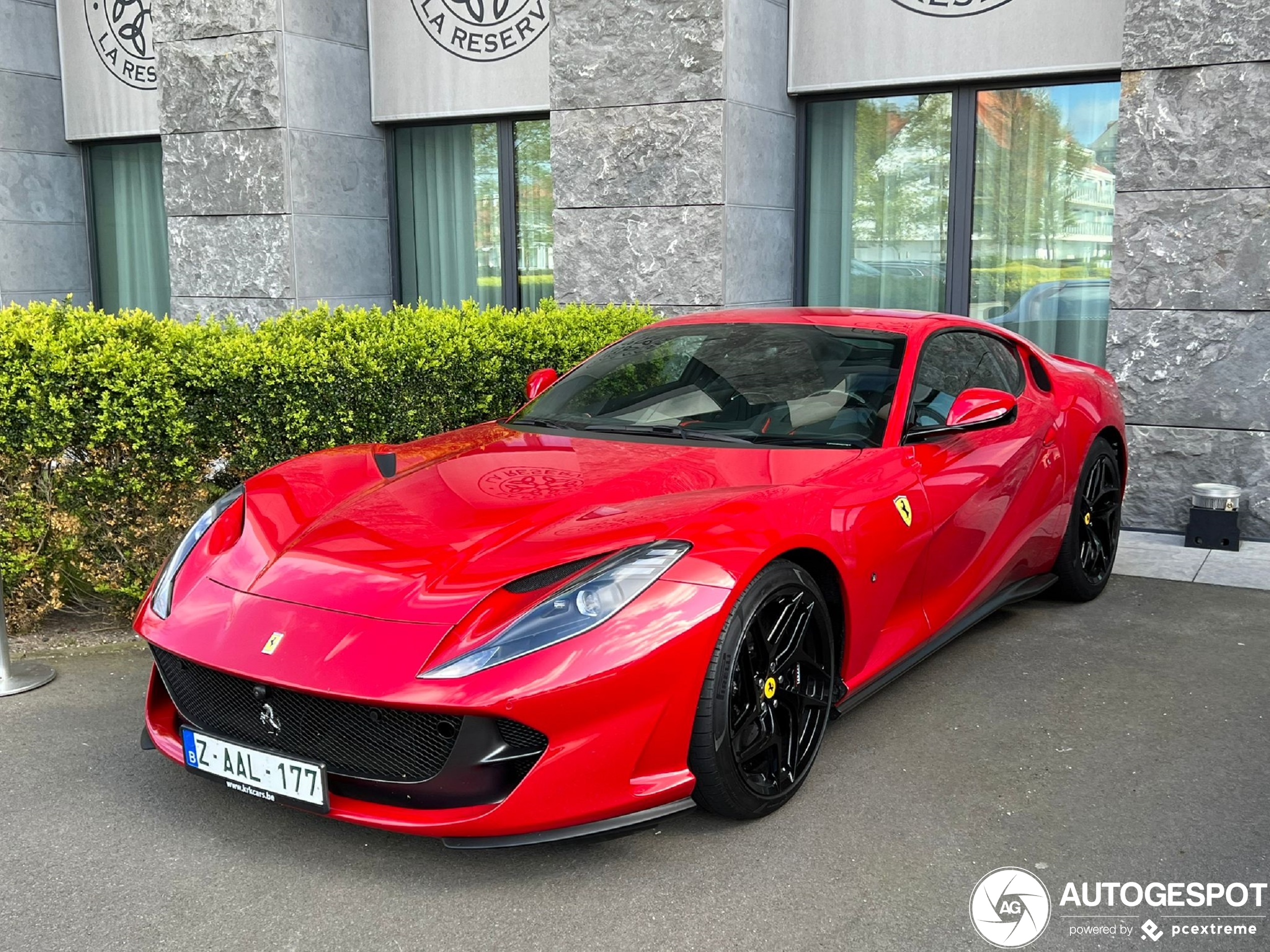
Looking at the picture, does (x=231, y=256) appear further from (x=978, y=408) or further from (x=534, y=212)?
(x=978, y=408)

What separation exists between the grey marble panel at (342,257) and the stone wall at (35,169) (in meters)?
3.41

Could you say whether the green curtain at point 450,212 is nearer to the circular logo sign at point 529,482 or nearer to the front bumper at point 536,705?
the circular logo sign at point 529,482

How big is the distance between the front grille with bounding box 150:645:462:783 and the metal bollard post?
1.84m

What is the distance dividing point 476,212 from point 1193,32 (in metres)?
5.99

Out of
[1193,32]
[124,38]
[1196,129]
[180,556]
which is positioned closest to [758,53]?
[1193,32]

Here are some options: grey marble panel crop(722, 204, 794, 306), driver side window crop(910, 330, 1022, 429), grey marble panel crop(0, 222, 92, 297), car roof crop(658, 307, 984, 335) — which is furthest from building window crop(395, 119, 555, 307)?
driver side window crop(910, 330, 1022, 429)

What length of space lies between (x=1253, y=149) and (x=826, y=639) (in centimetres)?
494

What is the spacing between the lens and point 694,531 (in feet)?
10.8

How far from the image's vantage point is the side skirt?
152 inches

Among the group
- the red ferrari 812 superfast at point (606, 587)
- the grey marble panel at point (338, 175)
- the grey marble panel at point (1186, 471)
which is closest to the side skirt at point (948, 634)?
the red ferrari 812 superfast at point (606, 587)

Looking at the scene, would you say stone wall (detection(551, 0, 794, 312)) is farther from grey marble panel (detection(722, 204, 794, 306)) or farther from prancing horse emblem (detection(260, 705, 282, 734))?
prancing horse emblem (detection(260, 705, 282, 734))

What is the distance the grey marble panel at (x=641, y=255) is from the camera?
8.51 metres

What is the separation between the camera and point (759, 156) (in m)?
8.83

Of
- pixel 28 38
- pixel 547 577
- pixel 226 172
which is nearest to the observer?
pixel 547 577
